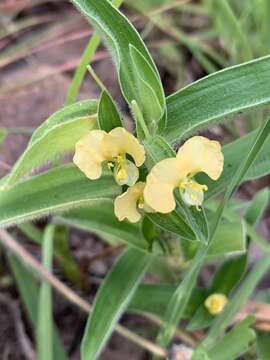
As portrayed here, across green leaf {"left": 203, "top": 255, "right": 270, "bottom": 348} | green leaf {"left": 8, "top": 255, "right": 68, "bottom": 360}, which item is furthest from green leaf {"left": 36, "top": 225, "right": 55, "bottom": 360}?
green leaf {"left": 203, "top": 255, "right": 270, "bottom": 348}

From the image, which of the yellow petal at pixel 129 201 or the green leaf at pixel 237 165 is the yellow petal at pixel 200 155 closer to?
the yellow petal at pixel 129 201

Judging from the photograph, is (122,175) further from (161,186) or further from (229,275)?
(229,275)

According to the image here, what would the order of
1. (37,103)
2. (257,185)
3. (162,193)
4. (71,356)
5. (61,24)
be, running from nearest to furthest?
(162,193)
(71,356)
(257,185)
(37,103)
(61,24)

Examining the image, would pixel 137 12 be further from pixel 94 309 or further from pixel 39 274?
pixel 94 309

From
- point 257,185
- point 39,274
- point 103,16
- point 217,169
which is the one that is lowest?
point 257,185

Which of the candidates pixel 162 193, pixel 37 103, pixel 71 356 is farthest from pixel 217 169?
pixel 37 103

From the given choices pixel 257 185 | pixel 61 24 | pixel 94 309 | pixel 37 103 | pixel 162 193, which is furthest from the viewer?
pixel 61 24

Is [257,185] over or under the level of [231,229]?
under
